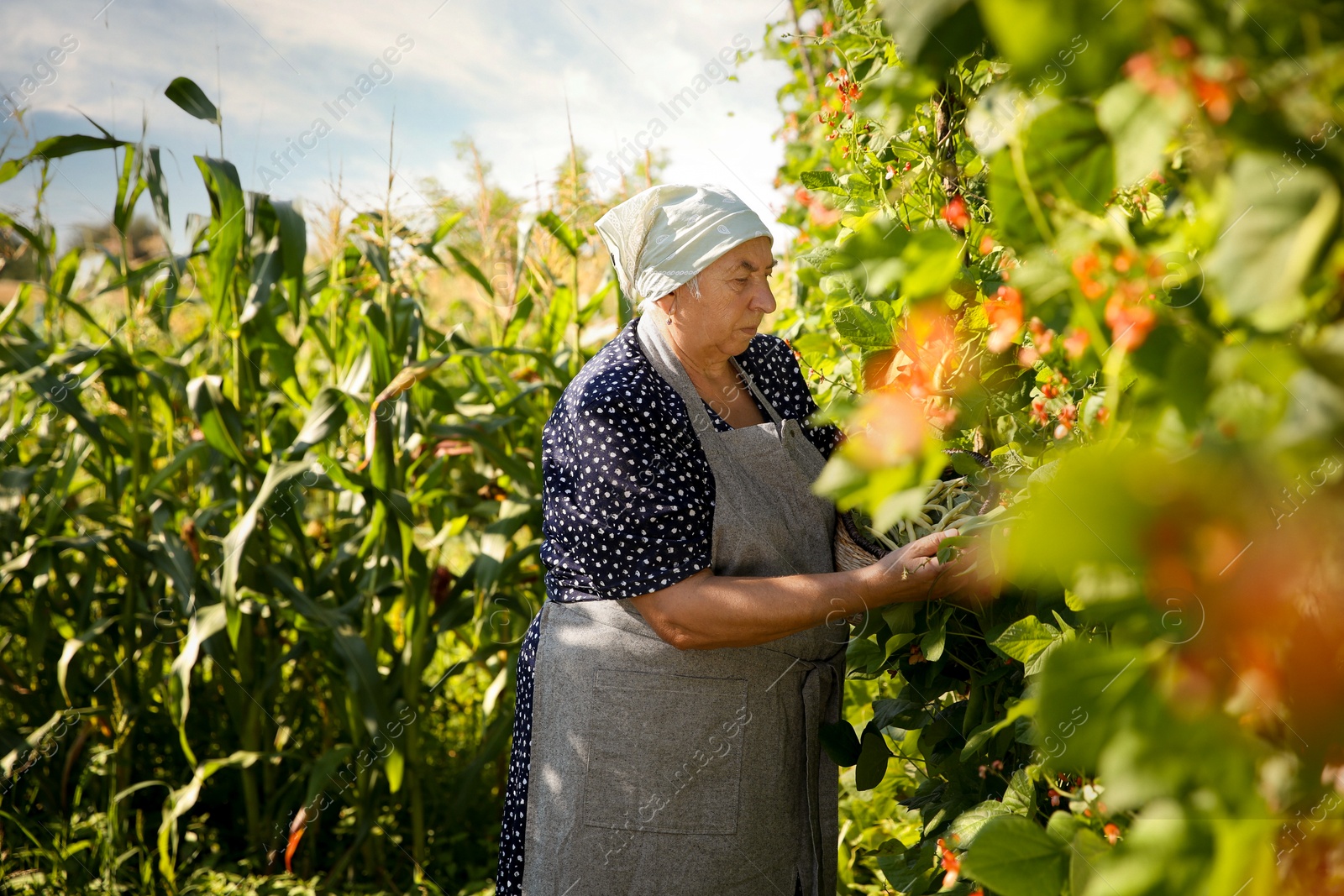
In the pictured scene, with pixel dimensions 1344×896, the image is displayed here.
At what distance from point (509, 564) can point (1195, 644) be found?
237 cm

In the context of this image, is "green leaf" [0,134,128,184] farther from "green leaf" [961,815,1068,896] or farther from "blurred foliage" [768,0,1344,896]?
"green leaf" [961,815,1068,896]

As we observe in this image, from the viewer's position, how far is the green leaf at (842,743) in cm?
157

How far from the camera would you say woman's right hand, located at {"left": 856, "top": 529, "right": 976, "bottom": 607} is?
3.82ft

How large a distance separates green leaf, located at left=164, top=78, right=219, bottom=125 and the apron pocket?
1.81 metres

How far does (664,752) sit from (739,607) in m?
0.35

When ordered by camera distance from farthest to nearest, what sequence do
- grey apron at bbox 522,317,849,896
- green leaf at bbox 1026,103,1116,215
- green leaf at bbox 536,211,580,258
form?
green leaf at bbox 536,211,580,258, grey apron at bbox 522,317,849,896, green leaf at bbox 1026,103,1116,215

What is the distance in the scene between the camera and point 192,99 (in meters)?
2.43

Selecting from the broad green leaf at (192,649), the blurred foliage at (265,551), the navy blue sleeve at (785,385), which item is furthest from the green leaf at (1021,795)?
the broad green leaf at (192,649)

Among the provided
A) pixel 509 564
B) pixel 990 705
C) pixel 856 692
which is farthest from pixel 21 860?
pixel 990 705

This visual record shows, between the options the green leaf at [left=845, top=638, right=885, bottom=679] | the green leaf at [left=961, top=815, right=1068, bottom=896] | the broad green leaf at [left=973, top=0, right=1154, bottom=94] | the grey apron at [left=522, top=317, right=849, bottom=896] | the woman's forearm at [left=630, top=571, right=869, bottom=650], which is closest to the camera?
the broad green leaf at [left=973, top=0, right=1154, bottom=94]

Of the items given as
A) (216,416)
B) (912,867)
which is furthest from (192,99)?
(912,867)

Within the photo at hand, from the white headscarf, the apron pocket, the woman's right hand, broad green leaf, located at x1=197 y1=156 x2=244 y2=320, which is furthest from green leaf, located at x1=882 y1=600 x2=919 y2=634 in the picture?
broad green leaf, located at x1=197 y1=156 x2=244 y2=320

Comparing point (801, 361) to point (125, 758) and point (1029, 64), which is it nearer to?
point (1029, 64)

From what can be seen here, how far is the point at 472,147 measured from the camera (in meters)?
2.98
